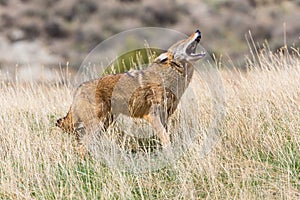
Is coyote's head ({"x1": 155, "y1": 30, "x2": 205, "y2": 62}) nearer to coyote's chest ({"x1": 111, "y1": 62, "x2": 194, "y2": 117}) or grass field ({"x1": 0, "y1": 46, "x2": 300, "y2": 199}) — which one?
coyote's chest ({"x1": 111, "y1": 62, "x2": 194, "y2": 117})

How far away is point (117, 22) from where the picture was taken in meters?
29.8

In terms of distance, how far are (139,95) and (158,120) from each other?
1.31 feet

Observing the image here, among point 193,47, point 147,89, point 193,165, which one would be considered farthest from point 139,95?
point 193,165

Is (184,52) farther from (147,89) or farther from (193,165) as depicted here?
(193,165)

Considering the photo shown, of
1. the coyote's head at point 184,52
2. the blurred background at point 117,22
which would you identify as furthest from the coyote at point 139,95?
the blurred background at point 117,22

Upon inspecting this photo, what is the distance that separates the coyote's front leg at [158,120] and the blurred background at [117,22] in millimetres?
18948

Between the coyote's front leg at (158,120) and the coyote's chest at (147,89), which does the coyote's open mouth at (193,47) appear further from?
the coyote's front leg at (158,120)

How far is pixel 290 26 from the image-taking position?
89.4 feet

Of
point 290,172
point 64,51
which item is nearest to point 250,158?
point 290,172

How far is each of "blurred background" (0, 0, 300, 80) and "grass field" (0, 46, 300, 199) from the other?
1861 centimetres

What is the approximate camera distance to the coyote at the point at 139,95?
6164 mm

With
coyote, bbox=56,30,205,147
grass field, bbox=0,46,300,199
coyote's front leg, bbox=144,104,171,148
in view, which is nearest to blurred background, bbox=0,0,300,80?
grass field, bbox=0,46,300,199

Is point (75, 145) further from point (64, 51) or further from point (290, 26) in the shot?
point (290, 26)

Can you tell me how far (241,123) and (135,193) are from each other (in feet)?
5.99
